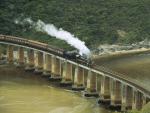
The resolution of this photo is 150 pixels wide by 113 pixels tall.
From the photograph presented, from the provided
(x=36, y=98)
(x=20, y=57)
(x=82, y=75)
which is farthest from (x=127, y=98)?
(x=20, y=57)

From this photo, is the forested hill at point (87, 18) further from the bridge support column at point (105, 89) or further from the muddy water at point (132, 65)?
the bridge support column at point (105, 89)

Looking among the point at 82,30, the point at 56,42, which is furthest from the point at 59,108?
the point at 82,30

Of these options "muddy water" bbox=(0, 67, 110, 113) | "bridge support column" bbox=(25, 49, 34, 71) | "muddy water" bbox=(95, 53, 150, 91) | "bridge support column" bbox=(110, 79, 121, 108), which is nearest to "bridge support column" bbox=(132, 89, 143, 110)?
"muddy water" bbox=(0, 67, 110, 113)

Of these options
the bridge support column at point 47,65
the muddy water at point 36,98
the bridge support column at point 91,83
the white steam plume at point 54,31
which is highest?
A: the white steam plume at point 54,31

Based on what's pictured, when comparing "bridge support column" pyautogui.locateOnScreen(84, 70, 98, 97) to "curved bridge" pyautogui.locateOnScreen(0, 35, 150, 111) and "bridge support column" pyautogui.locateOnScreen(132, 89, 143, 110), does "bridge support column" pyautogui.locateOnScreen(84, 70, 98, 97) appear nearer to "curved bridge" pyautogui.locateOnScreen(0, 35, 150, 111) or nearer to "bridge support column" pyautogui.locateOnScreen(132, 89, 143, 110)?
"curved bridge" pyautogui.locateOnScreen(0, 35, 150, 111)

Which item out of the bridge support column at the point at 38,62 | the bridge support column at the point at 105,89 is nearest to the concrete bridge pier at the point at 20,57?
the bridge support column at the point at 38,62

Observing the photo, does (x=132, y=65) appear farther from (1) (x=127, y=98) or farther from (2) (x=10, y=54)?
(1) (x=127, y=98)
